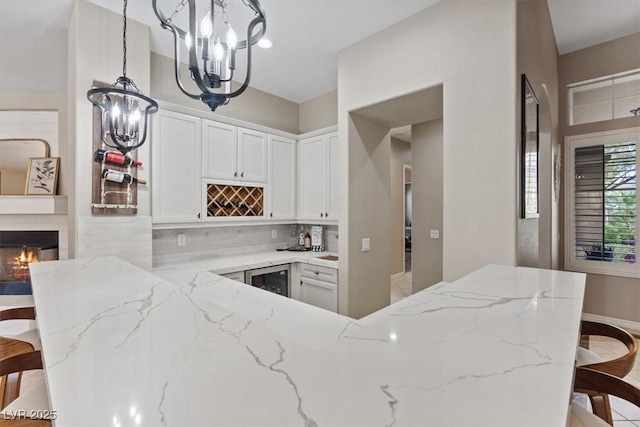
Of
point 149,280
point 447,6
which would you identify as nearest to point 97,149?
point 149,280

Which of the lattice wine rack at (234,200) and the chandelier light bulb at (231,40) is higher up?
the chandelier light bulb at (231,40)

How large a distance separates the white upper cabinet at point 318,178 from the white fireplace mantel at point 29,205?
2.77m

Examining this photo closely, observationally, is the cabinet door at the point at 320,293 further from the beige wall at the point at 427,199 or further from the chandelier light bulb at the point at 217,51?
the chandelier light bulb at the point at 217,51

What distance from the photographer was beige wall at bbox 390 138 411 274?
629 centimetres

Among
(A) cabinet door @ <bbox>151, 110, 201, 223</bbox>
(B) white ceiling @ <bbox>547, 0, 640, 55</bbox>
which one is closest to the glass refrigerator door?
(A) cabinet door @ <bbox>151, 110, 201, 223</bbox>

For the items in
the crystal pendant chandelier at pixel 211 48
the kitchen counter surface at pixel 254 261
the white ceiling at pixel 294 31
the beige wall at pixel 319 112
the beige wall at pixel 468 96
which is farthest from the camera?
the beige wall at pixel 319 112

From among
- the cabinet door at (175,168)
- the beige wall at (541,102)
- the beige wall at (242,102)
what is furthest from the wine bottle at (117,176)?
the beige wall at (541,102)

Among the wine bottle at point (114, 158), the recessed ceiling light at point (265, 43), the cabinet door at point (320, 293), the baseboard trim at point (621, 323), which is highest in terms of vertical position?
the recessed ceiling light at point (265, 43)

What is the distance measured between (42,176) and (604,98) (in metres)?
6.62

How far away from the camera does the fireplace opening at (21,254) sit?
3670mm

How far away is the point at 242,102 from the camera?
384 centimetres

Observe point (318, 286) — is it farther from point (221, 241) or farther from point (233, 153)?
point (233, 153)

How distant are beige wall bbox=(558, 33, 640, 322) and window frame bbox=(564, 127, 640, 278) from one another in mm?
63

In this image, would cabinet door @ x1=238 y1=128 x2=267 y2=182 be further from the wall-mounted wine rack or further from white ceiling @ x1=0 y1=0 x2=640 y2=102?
the wall-mounted wine rack
